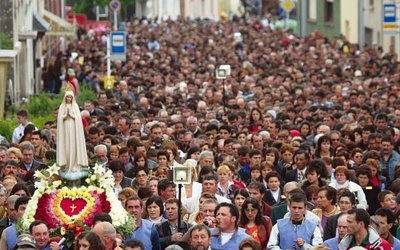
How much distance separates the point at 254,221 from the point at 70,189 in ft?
6.45

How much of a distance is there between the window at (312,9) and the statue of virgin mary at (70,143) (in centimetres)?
6016

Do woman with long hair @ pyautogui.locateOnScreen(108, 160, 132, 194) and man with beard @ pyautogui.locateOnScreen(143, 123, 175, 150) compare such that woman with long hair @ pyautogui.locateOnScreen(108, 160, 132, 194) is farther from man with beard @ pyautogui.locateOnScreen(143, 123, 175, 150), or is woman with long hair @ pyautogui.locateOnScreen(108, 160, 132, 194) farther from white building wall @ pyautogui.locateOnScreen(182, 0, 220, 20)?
white building wall @ pyautogui.locateOnScreen(182, 0, 220, 20)

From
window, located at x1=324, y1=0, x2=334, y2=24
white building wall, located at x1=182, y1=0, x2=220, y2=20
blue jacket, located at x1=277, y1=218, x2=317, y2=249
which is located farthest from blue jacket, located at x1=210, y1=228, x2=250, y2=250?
white building wall, located at x1=182, y1=0, x2=220, y2=20

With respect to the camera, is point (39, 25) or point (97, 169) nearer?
point (97, 169)

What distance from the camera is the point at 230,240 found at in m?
16.6

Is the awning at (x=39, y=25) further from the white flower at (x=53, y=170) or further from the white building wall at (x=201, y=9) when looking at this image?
the white building wall at (x=201, y=9)

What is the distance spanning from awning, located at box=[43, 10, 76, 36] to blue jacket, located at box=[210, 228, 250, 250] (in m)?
36.6

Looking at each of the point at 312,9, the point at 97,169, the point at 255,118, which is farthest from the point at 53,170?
the point at 312,9

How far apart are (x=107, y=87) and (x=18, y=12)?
152 inches

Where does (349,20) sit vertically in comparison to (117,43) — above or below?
above

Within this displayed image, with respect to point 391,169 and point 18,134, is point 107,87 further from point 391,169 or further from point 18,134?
point 391,169

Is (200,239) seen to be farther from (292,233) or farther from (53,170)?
(53,170)

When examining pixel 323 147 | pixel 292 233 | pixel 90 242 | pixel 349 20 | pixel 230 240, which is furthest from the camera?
pixel 349 20

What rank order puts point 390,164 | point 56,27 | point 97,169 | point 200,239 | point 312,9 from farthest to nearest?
point 312,9 < point 56,27 < point 390,164 < point 97,169 < point 200,239
